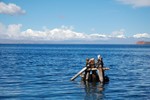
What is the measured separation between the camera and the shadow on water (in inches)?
1061

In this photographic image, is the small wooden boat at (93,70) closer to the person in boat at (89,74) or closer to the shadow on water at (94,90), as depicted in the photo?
the person in boat at (89,74)

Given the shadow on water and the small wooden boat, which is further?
the small wooden boat

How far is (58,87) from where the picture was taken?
32156mm

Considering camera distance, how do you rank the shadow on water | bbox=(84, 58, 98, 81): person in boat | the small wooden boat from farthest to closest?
bbox=(84, 58, 98, 81): person in boat → the small wooden boat → the shadow on water

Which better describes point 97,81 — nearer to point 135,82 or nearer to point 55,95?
point 135,82

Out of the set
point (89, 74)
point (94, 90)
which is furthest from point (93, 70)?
point (94, 90)

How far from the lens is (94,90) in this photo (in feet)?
102

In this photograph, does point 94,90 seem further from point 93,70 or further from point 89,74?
point 89,74

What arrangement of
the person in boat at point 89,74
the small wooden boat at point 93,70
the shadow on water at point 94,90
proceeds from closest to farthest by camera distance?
1. the shadow on water at point 94,90
2. the small wooden boat at point 93,70
3. the person in boat at point 89,74

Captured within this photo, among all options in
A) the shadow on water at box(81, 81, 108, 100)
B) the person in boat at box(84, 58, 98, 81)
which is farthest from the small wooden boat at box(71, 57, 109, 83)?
the shadow on water at box(81, 81, 108, 100)

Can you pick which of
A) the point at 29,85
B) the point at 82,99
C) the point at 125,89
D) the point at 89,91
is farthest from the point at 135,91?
the point at 29,85

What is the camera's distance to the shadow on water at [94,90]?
26.9 meters

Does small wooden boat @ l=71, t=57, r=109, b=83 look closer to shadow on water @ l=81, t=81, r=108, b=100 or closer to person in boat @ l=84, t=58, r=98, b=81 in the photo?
person in boat @ l=84, t=58, r=98, b=81

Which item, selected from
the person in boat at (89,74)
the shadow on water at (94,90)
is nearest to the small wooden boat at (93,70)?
the person in boat at (89,74)
